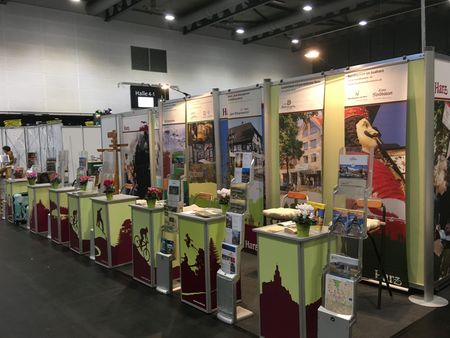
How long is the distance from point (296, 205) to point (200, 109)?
7.94 ft

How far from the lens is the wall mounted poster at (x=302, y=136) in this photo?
14.3ft

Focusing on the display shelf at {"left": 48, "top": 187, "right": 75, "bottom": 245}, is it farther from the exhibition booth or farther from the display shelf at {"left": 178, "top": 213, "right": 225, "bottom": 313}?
the display shelf at {"left": 178, "top": 213, "right": 225, "bottom": 313}

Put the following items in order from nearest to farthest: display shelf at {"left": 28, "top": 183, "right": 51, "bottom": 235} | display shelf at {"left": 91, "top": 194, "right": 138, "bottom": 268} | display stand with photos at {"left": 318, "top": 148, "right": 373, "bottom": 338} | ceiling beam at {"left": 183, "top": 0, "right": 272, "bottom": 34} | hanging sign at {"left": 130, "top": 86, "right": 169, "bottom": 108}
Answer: display stand with photos at {"left": 318, "top": 148, "right": 373, "bottom": 338}, display shelf at {"left": 91, "top": 194, "right": 138, "bottom": 268}, display shelf at {"left": 28, "top": 183, "right": 51, "bottom": 235}, ceiling beam at {"left": 183, "top": 0, "right": 272, "bottom": 34}, hanging sign at {"left": 130, "top": 86, "right": 169, "bottom": 108}

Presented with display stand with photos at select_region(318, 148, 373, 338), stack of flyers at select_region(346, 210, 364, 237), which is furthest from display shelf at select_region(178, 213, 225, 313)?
stack of flyers at select_region(346, 210, 364, 237)

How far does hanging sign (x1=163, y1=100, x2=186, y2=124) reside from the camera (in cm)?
634

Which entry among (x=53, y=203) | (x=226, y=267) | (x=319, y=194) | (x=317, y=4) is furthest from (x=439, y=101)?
(x=317, y=4)

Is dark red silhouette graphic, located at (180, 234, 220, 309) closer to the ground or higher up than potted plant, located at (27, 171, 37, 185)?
closer to the ground

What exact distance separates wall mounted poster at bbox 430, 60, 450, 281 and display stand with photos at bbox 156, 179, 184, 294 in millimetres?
2285

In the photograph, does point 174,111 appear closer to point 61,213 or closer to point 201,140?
point 201,140

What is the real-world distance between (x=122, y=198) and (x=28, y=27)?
24.3ft

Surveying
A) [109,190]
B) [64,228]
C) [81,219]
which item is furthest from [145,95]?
[109,190]

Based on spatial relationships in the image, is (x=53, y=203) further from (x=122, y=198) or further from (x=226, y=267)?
(x=226, y=267)

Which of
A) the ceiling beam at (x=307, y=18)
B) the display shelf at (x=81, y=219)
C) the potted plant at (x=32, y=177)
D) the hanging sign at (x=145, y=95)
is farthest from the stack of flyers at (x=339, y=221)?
the hanging sign at (x=145, y=95)

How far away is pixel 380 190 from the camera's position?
3.84 m
